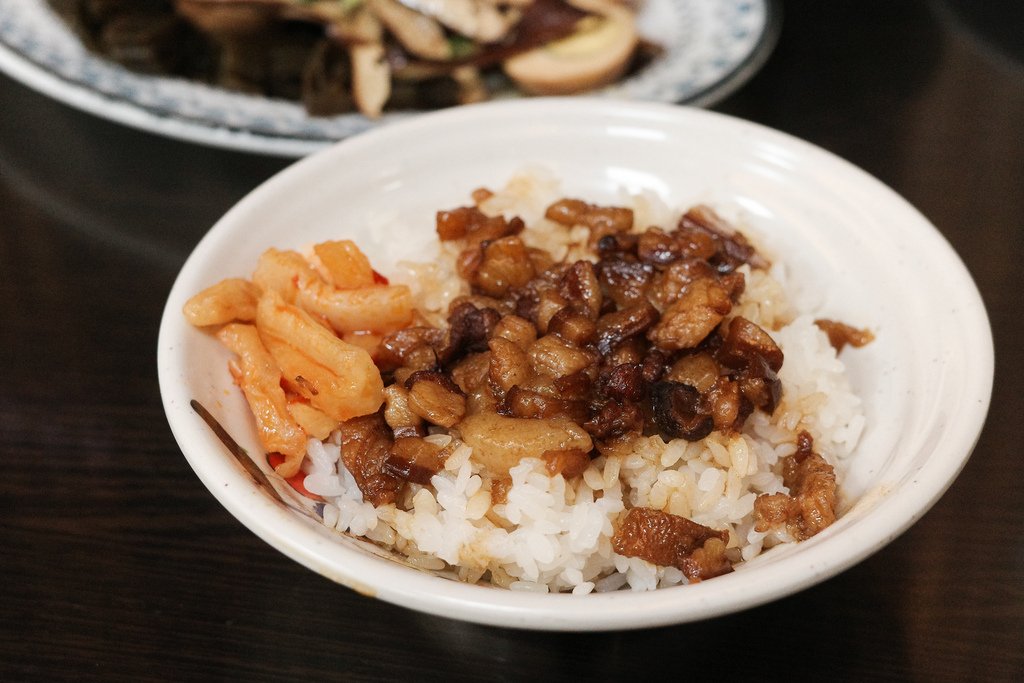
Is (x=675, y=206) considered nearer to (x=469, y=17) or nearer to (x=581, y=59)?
(x=581, y=59)

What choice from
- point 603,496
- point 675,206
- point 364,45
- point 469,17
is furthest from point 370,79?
point 603,496

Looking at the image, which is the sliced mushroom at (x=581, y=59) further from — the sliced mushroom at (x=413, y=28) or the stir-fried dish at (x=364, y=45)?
the sliced mushroom at (x=413, y=28)

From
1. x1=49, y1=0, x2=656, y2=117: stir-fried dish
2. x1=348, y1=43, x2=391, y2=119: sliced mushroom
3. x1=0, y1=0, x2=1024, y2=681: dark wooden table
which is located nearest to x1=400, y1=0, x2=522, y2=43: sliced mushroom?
x1=49, y1=0, x2=656, y2=117: stir-fried dish

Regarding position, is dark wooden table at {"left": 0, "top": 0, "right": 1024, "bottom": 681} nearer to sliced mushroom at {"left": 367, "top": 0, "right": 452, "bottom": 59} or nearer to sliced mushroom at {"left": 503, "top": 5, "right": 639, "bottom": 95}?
sliced mushroom at {"left": 367, "top": 0, "right": 452, "bottom": 59}

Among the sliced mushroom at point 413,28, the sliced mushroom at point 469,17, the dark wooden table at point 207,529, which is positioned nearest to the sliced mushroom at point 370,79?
the sliced mushroom at point 413,28

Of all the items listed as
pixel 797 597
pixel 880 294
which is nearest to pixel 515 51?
pixel 880 294

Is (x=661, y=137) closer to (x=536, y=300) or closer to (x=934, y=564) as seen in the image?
(x=536, y=300)
